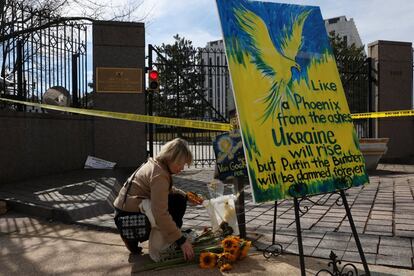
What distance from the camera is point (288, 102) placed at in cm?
312

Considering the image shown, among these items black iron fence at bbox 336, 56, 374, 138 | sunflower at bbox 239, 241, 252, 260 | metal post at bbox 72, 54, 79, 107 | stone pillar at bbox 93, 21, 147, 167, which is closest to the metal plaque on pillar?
stone pillar at bbox 93, 21, 147, 167

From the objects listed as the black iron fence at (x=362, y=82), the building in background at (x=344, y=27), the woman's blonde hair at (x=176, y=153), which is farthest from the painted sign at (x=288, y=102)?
the building in background at (x=344, y=27)

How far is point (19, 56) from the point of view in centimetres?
879

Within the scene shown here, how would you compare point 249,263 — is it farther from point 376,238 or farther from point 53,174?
point 53,174

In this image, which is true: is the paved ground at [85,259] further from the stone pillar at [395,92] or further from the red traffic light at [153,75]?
the stone pillar at [395,92]

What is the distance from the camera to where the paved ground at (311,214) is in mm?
3980

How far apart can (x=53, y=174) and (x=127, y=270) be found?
526cm

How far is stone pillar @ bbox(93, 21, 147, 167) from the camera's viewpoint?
9.88 meters

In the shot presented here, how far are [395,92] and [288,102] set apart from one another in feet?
36.8

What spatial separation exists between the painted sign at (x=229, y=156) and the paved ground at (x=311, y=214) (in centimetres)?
72

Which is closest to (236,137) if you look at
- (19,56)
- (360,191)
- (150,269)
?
(150,269)

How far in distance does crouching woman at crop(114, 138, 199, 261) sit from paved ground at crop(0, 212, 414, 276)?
20cm

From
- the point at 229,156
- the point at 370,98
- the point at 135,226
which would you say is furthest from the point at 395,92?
the point at 135,226

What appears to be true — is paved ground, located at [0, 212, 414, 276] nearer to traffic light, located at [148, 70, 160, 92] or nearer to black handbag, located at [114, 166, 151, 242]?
black handbag, located at [114, 166, 151, 242]
